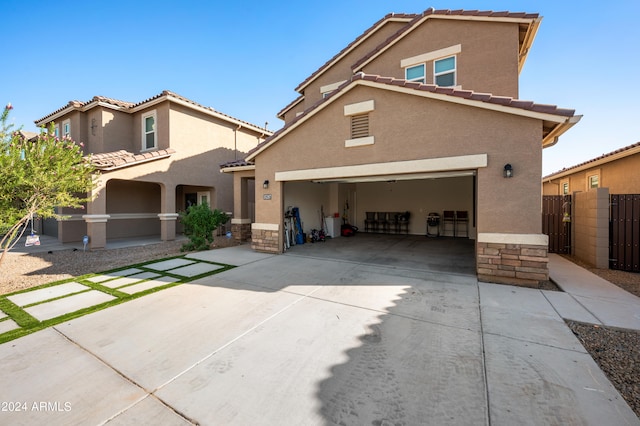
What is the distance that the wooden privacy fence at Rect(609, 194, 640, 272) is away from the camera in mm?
7164

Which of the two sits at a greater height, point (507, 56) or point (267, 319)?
point (507, 56)

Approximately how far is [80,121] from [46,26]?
19.6ft

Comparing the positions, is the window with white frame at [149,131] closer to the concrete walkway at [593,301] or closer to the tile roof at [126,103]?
the tile roof at [126,103]

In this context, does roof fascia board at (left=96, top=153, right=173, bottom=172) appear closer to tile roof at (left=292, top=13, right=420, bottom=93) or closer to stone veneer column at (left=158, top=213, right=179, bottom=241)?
stone veneer column at (left=158, top=213, right=179, bottom=241)

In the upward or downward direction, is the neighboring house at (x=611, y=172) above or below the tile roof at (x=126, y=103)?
below

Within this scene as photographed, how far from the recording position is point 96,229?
1077 centimetres

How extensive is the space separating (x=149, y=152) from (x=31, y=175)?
7.08 metres

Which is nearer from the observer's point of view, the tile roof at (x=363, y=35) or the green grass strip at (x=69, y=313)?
the green grass strip at (x=69, y=313)

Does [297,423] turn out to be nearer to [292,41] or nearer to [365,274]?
[365,274]

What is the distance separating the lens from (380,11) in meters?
11.8

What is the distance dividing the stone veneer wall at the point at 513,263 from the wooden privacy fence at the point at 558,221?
521cm

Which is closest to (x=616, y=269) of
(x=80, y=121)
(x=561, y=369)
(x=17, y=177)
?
(x=561, y=369)

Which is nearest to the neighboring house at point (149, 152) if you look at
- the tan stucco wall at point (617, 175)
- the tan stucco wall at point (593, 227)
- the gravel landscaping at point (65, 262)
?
the gravel landscaping at point (65, 262)

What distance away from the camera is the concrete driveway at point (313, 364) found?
2.44 meters
